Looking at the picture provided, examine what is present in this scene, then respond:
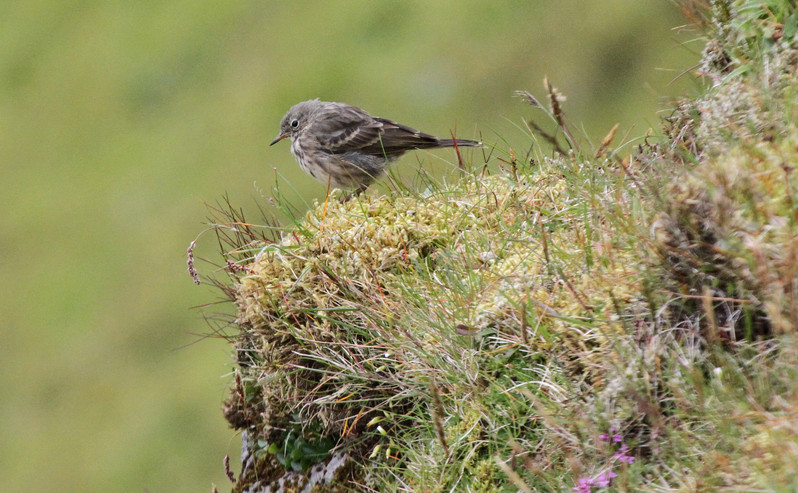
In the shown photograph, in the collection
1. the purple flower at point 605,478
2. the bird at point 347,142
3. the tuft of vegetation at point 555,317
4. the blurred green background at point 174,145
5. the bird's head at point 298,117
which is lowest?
the purple flower at point 605,478

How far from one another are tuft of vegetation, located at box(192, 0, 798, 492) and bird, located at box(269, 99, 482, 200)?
1.99 metres

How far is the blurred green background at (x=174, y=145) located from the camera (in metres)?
16.2

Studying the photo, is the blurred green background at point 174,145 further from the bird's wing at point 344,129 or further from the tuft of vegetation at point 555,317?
the tuft of vegetation at point 555,317

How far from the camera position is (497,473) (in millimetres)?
4000

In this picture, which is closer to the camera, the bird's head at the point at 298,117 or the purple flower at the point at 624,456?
the purple flower at the point at 624,456

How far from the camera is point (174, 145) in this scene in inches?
755

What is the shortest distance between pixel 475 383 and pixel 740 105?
2005 millimetres

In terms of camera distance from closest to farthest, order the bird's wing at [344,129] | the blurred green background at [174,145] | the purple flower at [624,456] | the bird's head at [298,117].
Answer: the purple flower at [624,456] < the bird's wing at [344,129] < the bird's head at [298,117] < the blurred green background at [174,145]

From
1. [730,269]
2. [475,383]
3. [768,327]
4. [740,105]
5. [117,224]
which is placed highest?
[117,224]

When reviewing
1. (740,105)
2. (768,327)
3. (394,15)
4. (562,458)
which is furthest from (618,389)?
(394,15)

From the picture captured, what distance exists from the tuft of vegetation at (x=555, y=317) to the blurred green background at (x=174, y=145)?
966cm

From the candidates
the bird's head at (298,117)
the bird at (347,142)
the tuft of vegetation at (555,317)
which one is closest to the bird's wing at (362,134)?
the bird at (347,142)

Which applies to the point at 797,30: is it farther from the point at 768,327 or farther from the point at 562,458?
the point at 562,458

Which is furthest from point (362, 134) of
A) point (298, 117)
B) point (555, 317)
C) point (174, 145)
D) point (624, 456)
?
point (174, 145)
